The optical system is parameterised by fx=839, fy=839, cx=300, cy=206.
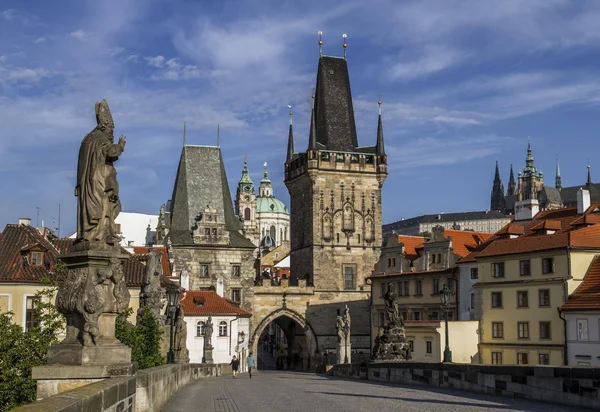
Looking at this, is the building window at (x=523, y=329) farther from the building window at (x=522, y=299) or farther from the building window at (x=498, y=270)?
the building window at (x=498, y=270)

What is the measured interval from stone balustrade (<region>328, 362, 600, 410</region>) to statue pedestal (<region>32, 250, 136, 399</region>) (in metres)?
8.50

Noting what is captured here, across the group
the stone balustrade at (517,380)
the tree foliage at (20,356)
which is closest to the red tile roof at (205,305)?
the stone balustrade at (517,380)

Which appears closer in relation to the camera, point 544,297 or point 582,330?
point 582,330

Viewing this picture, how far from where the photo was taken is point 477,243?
201 ft

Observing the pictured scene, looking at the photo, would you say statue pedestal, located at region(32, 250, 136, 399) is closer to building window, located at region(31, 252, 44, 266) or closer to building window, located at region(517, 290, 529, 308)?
building window, located at region(31, 252, 44, 266)

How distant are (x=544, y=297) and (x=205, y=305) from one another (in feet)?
90.4

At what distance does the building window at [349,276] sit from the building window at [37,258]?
38.2 m

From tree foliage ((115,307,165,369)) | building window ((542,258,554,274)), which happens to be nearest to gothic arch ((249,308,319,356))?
building window ((542,258,554,274))

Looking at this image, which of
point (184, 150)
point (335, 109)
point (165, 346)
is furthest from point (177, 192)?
point (165, 346)

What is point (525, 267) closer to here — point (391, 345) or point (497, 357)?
point (497, 357)

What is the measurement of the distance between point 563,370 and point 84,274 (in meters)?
9.53

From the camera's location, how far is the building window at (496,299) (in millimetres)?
47469

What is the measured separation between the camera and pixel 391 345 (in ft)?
102

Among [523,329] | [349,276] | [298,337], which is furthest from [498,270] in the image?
[298,337]
